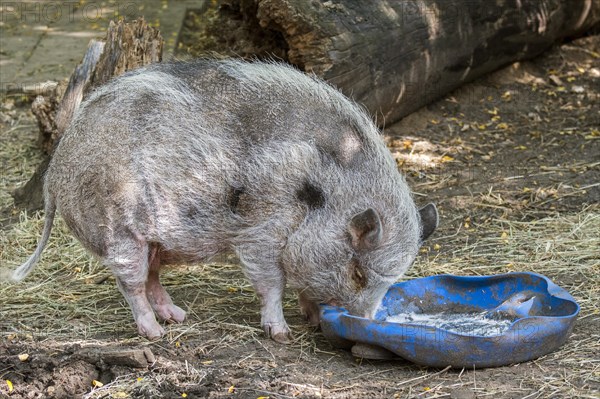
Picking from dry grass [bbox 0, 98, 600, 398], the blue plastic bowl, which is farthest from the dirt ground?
the blue plastic bowl

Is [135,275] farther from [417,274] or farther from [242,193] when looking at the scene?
[417,274]

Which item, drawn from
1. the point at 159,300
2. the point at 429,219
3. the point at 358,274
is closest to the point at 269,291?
the point at 358,274

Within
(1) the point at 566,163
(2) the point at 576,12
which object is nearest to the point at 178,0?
(2) the point at 576,12

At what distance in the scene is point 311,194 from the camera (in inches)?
209

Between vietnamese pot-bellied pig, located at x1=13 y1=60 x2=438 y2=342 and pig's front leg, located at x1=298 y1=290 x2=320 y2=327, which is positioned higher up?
vietnamese pot-bellied pig, located at x1=13 y1=60 x2=438 y2=342

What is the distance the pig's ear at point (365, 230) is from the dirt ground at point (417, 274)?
0.66 meters

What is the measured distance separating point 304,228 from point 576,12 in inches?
256

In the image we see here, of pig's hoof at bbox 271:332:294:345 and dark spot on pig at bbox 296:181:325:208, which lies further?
pig's hoof at bbox 271:332:294:345

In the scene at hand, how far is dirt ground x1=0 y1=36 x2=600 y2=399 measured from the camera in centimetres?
473

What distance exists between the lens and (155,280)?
5.84 meters

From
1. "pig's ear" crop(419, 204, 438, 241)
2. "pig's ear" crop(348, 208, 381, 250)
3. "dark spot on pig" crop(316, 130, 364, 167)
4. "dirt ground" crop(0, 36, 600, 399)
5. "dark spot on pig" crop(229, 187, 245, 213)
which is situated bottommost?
"dirt ground" crop(0, 36, 600, 399)

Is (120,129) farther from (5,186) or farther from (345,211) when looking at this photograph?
(5,186)

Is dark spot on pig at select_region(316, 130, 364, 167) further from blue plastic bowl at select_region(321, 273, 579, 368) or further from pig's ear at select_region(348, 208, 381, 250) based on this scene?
blue plastic bowl at select_region(321, 273, 579, 368)

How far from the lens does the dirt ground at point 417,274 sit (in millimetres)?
4730
